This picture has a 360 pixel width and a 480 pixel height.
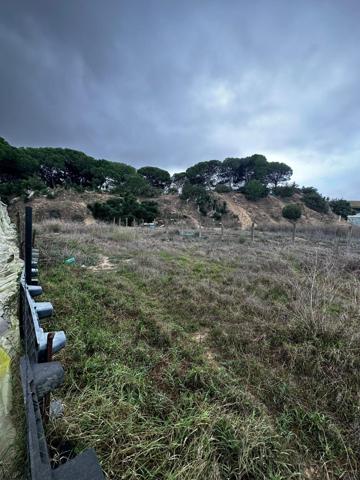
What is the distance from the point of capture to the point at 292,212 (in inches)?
1139

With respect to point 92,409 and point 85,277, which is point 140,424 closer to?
point 92,409

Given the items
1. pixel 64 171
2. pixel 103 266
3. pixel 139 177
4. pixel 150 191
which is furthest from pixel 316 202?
pixel 64 171

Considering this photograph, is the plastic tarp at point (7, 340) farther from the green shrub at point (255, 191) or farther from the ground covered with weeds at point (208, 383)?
the green shrub at point (255, 191)

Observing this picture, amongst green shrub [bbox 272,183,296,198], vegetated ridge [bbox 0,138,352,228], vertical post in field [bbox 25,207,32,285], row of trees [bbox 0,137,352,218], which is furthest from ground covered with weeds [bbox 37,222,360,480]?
green shrub [bbox 272,183,296,198]

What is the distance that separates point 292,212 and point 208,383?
104ft

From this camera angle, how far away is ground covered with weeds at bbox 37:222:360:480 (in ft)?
4.02

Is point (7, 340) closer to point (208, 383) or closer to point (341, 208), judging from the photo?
point (208, 383)

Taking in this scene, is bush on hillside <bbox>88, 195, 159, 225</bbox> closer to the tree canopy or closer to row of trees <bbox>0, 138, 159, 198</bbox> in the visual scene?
row of trees <bbox>0, 138, 159, 198</bbox>

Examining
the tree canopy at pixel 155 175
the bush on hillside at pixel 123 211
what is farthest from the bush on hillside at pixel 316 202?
the bush on hillside at pixel 123 211

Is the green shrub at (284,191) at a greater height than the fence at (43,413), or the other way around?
the green shrub at (284,191)

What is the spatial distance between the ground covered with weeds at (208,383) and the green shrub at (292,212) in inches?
1119

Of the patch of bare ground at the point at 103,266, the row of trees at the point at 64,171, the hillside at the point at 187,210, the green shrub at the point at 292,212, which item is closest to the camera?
the patch of bare ground at the point at 103,266

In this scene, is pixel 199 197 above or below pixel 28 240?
above

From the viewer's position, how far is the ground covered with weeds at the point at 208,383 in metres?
1.23
